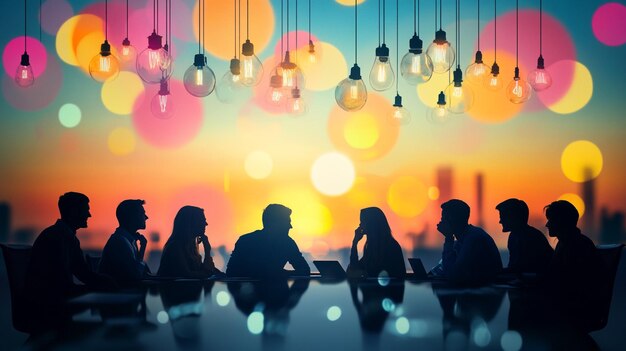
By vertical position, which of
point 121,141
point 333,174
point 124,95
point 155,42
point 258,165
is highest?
point 124,95

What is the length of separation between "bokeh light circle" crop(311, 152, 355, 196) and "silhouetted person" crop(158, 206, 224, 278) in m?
2.99

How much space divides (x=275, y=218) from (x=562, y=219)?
2.08 meters

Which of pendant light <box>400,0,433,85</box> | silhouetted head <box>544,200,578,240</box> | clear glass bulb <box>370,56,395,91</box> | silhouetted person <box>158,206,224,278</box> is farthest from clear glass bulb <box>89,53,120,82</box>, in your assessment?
silhouetted head <box>544,200,578,240</box>

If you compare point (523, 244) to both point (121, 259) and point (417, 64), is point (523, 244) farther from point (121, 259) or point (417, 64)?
point (121, 259)

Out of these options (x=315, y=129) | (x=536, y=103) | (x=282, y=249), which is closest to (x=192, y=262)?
(x=282, y=249)

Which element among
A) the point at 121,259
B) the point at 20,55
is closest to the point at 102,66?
the point at 121,259

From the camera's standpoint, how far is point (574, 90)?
8039 mm

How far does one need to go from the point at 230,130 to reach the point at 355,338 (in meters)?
5.88

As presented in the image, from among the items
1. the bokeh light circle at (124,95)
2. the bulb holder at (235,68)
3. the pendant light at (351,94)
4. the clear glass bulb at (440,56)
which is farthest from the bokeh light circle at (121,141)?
the clear glass bulb at (440,56)

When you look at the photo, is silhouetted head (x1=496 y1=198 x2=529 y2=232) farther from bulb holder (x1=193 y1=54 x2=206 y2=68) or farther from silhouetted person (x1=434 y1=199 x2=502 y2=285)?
bulb holder (x1=193 y1=54 x2=206 y2=68)

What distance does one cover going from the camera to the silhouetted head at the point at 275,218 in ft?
16.0

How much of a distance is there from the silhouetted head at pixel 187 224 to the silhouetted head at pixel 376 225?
130cm

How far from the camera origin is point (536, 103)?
805 cm

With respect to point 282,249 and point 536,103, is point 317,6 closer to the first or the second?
point 536,103
